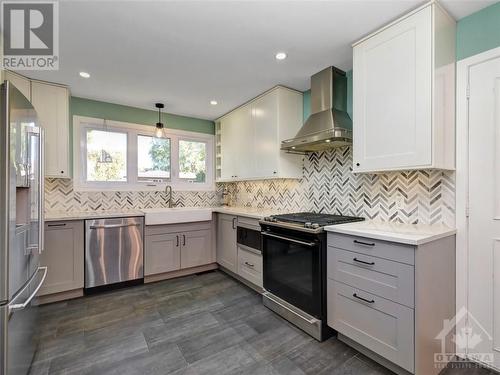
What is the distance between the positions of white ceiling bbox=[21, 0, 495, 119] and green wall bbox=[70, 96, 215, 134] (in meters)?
0.27

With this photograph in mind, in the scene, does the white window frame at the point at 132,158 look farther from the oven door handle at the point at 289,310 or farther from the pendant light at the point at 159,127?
the oven door handle at the point at 289,310

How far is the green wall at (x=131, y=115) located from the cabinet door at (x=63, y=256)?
1552 millimetres

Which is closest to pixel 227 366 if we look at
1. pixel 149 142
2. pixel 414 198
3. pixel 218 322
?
pixel 218 322

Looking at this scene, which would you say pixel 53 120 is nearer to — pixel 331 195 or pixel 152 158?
pixel 152 158

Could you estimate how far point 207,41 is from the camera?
1.96 metres

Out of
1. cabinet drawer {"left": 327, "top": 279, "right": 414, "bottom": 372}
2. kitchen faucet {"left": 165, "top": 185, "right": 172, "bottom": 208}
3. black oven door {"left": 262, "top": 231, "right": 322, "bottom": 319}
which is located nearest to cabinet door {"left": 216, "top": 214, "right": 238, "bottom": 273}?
black oven door {"left": 262, "top": 231, "right": 322, "bottom": 319}

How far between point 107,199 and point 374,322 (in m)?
3.45

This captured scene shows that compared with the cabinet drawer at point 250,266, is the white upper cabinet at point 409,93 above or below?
above

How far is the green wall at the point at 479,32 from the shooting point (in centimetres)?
159

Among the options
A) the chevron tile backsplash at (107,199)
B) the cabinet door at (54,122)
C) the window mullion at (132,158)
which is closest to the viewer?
the cabinet door at (54,122)

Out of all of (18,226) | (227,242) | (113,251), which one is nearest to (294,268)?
(227,242)

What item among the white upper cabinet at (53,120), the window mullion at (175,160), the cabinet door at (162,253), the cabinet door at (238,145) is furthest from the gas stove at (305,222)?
the white upper cabinet at (53,120)

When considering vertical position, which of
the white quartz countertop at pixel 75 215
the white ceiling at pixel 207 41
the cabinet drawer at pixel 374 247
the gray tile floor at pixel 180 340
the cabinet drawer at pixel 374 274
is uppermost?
the white ceiling at pixel 207 41

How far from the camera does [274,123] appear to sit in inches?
115
